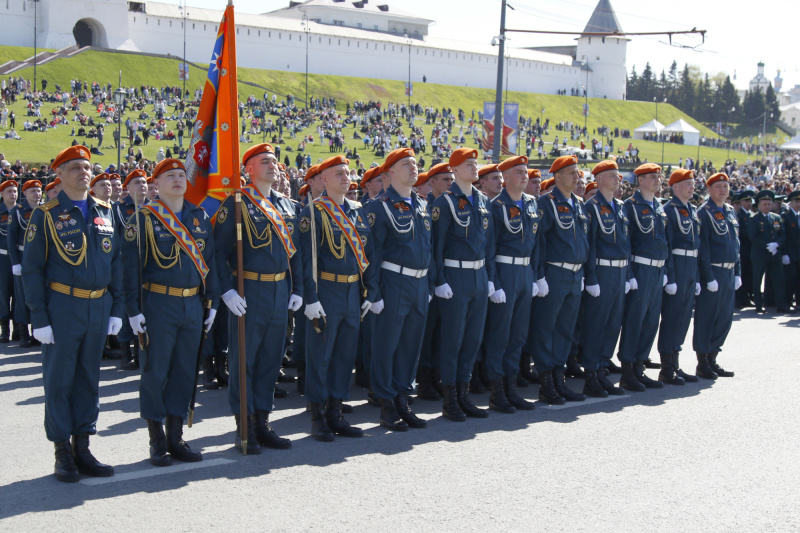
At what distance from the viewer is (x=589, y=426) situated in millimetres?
6723

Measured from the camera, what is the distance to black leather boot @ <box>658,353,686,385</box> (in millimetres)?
8492

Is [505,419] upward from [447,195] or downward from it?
downward

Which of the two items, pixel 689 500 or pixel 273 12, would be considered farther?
pixel 273 12

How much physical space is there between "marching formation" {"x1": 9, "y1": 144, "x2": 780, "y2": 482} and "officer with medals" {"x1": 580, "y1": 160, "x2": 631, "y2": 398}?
0.06ft

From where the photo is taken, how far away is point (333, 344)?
255 inches

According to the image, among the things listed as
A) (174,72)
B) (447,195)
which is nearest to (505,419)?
(447,195)

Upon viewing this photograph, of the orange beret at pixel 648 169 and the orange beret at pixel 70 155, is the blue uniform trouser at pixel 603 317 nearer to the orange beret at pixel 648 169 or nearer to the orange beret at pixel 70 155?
the orange beret at pixel 648 169

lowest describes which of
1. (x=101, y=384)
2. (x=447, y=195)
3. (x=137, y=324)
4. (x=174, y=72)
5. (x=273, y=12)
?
(x=101, y=384)

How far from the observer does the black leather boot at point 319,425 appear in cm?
622

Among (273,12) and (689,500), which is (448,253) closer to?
(689,500)

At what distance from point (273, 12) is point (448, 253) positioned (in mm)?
106344

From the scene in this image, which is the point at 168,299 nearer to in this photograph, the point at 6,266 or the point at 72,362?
the point at 72,362

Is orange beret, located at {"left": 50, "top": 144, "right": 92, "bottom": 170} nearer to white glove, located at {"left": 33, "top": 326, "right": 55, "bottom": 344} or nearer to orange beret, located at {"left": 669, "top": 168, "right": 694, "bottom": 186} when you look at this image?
white glove, located at {"left": 33, "top": 326, "right": 55, "bottom": 344}

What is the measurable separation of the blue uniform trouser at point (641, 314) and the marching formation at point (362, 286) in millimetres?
17
